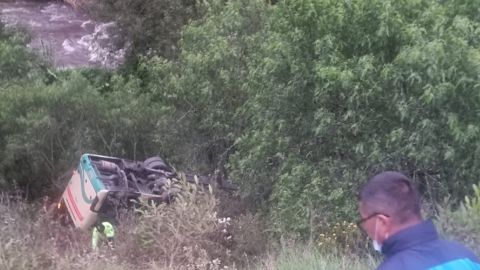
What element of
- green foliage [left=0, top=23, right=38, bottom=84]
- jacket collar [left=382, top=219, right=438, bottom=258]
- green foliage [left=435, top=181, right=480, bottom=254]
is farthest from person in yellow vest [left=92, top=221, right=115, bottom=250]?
green foliage [left=0, top=23, right=38, bottom=84]

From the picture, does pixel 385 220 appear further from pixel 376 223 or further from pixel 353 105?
pixel 353 105

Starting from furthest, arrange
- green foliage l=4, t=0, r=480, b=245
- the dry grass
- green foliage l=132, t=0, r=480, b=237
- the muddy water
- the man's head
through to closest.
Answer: the muddy water, green foliage l=4, t=0, r=480, b=245, green foliage l=132, t=0, r=480, b=237, the dry grass, the man's head

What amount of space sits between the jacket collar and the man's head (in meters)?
0.03

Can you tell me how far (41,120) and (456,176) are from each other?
7.09m

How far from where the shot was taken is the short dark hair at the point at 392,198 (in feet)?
8.02

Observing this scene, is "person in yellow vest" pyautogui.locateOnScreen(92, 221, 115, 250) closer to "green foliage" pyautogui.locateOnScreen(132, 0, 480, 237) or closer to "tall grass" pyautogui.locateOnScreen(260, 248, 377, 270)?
"green foliage" pyautogui.locateOnScreen(132, 0, 480, 237)

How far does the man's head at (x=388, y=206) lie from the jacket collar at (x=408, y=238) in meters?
0.03

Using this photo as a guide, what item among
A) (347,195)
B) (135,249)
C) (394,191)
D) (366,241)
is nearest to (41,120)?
(135,249)

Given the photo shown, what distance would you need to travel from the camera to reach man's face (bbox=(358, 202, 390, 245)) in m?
2.45

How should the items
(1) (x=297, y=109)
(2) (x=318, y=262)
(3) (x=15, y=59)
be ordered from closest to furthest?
(2) (x=318, y=262), (1) (x=297, y=109), (3) (x=15, y=59)

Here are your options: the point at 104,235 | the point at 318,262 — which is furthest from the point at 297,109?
the point at 318,262

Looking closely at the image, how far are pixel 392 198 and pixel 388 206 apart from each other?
0.04 m

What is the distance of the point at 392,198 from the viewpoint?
2.48 metres

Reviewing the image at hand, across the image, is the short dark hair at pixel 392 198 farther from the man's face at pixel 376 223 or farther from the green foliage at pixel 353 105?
the green foliage at pixel 353 105
